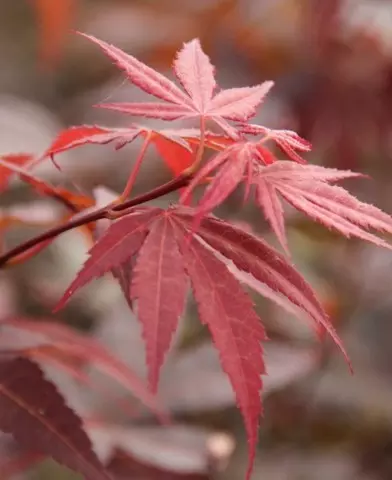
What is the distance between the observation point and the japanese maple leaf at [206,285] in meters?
0.31

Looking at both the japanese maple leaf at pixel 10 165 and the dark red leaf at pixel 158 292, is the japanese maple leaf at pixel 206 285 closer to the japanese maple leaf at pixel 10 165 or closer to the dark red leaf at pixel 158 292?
the dark red leaf at pixel 158 292

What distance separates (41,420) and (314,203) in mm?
189

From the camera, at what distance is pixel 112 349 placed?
732 millimetres

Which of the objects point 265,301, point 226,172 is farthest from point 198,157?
point 265,301

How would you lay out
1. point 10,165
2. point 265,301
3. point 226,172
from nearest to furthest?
1. point 226,172
2. point 10,165
3. point 265,301

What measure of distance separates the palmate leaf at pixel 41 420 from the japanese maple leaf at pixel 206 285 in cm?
8

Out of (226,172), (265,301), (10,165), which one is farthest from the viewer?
(265,301)

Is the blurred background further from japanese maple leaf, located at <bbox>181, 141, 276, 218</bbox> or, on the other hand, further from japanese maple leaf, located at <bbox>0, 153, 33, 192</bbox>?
japanese maple leaf, located at <bbox>181, 141, 276, 218</bbox>

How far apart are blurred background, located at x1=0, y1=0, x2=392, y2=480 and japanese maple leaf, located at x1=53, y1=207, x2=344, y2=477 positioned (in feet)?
0.82

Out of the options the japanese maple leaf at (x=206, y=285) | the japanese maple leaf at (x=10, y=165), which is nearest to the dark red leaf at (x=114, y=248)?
the japanese maple leaf at (x=206, y=285)

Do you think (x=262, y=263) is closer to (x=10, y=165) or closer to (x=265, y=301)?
(x=10, y=165)

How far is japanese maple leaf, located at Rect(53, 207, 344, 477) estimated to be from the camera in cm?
31

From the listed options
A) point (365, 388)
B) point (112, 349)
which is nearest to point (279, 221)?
point (112, 349)

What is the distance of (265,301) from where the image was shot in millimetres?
1039
